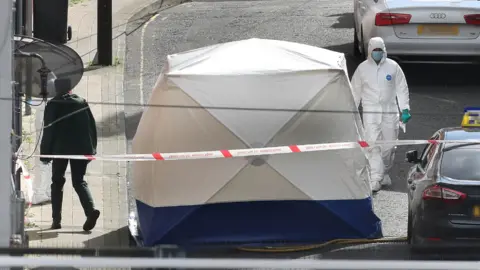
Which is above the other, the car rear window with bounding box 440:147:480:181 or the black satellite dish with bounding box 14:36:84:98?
the black satellite dish with bounding box 14:36:84:98

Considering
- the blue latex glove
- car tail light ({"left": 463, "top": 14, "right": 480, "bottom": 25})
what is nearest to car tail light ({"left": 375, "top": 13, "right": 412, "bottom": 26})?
car tail light ({"left": 463, "top": 14, "right": 480, "bottom": 25})

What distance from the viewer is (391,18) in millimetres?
18172

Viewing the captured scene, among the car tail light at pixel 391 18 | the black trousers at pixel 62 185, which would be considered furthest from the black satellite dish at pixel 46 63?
the car tail light at pixel 391 18

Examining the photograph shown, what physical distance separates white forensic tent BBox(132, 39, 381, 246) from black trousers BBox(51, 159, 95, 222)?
1079mm

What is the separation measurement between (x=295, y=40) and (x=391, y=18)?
129 inches

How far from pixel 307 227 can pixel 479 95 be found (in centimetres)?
714

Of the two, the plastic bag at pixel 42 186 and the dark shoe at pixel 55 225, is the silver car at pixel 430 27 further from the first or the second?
the dark shoe at pixel 55 225

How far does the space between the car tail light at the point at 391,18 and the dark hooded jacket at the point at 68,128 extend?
21.4 ft

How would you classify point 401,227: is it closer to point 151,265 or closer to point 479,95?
point 479,95

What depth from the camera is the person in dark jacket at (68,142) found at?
12.9m

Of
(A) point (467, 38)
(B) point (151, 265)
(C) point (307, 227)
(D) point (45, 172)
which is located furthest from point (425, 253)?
(A) point (467, 38)

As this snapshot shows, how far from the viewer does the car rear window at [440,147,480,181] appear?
11.3 m

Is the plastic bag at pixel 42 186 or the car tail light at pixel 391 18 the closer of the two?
the plastic bag at pixel 42 186

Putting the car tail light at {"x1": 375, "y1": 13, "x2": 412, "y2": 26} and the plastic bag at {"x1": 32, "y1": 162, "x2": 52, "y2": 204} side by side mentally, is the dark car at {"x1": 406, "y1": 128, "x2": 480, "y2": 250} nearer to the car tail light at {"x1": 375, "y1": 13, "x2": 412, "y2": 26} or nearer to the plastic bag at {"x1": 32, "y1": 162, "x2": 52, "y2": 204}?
the plastic bag at {"x1": 32, "y1": 162, "x2": 52, "y2": 204}
